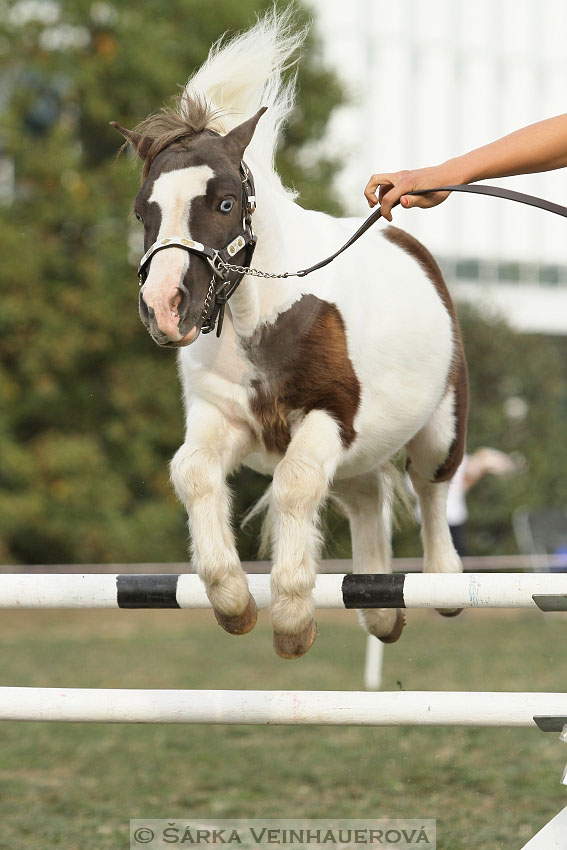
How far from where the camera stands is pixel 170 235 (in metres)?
2.87

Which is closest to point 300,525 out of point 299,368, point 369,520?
point 299,368

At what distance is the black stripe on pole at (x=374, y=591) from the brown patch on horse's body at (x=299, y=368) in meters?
0.46

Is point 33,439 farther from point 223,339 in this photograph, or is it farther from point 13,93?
point 223,339

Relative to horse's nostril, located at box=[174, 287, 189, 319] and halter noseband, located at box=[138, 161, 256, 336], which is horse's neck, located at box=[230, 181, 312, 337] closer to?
halter noseband, located at box=[138, 161, 256, 336]

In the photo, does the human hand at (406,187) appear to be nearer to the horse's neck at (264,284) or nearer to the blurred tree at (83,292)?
the horse's neck at (264,284)

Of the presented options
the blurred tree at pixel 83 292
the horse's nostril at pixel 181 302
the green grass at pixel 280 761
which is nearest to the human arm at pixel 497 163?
the horse's nostril at pixel 181 302

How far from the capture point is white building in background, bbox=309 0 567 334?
1117 inches

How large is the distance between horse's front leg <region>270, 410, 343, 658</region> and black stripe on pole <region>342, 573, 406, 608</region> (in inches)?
4.2

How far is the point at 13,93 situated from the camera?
1688 cm

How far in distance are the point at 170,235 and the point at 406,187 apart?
2.18 feet

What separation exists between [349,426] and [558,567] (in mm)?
10177

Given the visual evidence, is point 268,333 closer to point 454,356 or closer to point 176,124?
point 176,124

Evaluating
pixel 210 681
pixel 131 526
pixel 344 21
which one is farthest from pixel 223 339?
pixel 344 21

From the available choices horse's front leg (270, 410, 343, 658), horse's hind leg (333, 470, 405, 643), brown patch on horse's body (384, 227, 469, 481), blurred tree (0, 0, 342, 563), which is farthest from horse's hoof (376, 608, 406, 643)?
blurred tree (0, 0, 342, 563)
